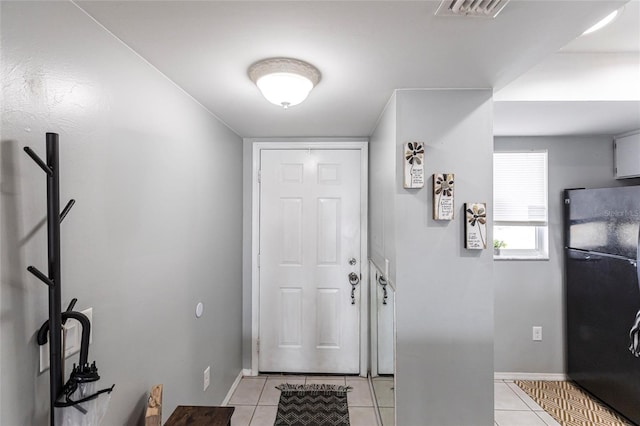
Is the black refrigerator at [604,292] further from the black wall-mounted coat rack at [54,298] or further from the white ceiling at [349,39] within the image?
the black wall-mounted coat rack at [54,298]

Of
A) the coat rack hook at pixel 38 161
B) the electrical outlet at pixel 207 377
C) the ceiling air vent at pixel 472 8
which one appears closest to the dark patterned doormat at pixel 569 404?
the electrical outlet at pixel 207 377

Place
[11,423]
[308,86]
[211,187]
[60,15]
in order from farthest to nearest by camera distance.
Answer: [211,187], [308,86], [60,15], [11,423]

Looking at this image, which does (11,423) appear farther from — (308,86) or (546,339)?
(546,339)

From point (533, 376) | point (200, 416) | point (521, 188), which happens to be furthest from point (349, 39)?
point (533, 376)

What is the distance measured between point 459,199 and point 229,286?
6.36ft

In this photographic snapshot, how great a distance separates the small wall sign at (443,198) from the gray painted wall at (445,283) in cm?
4

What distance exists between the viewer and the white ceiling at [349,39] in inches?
44.9

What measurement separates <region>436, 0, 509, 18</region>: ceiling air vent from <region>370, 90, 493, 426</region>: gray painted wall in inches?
29.0

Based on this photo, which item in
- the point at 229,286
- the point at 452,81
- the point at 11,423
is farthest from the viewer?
the point at 229,286

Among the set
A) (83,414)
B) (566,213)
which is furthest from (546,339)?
(83,414)

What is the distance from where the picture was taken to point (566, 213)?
302cm

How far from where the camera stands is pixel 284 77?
1.56 meters

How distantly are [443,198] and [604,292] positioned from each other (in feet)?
6.09

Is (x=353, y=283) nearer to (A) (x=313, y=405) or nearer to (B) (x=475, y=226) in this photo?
(A) (x=313, y=405)
